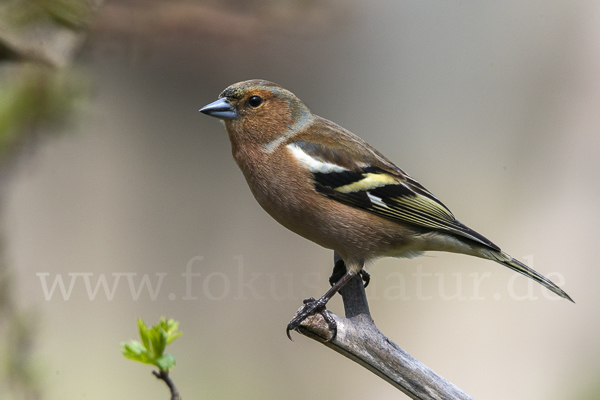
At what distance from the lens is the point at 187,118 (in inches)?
175

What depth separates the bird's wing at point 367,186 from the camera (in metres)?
2.10

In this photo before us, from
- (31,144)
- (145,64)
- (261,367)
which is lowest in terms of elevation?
(261,367)

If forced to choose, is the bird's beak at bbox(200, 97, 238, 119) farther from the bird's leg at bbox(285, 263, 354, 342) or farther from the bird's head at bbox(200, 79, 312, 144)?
the bird's leg at bbox(285, 263, 354, 342)

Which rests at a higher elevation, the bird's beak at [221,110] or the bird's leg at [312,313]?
the bird's beak at [221,110]

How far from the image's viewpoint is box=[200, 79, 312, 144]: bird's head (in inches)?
85.0

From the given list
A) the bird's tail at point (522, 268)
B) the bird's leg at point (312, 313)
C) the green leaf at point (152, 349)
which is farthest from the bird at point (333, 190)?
the green leaf at point (152, 349)

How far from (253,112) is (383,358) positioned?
1072 millimetres

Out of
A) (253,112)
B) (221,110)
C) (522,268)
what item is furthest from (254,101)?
(522,268)

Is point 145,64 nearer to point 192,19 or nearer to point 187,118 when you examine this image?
point 187,118

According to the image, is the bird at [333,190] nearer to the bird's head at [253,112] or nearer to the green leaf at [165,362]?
the bird's head at [253,112]

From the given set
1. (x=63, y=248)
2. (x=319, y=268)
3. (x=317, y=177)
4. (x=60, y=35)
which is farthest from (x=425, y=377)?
(x=63, y=248)

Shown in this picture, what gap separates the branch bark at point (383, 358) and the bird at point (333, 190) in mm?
218

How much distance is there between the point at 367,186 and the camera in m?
2.15

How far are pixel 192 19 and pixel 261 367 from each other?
265 centimetres
